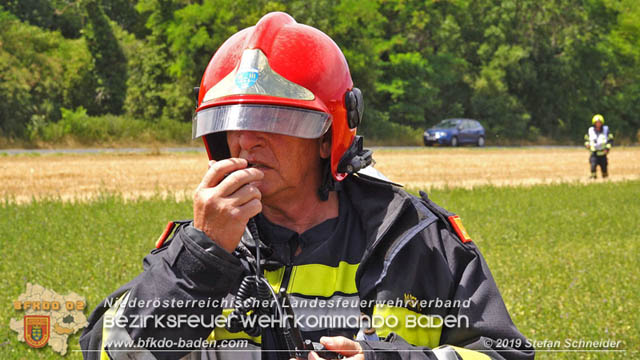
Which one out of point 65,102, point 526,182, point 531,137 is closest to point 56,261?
point 526,182

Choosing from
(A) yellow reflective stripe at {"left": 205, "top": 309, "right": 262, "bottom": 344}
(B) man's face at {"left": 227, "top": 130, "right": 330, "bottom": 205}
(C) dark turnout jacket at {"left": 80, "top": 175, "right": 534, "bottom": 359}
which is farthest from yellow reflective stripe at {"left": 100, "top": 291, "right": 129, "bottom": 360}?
(B) man's face at {"left": 227, "top": 130, "right": 330, "bottom": 205}

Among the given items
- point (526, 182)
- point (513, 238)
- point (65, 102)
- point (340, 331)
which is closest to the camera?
point (340, 331)

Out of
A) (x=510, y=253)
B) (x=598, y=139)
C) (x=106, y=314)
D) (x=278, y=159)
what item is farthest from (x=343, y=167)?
(x=598, y=139)

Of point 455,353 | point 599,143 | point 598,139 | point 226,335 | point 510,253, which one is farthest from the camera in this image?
point 598,139

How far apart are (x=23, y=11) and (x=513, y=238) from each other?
35.2m

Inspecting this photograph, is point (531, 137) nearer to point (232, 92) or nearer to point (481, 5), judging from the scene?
point (481, 5)

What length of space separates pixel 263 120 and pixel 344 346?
698 millimetres

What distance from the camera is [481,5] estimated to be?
162 feet

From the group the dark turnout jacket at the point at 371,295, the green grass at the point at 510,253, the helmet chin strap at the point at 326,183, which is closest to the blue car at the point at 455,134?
the green grass at the point at 510,253

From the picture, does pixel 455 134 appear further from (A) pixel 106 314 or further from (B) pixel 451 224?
(A) pixel 106 314

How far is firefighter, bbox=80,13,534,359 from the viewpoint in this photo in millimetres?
1893

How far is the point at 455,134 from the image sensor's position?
36719mm

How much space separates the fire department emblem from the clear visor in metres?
3.76

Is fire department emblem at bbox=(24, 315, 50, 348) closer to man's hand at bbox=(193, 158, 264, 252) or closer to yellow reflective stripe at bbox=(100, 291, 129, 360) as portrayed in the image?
yellow reflective stripe at bbox=(100, 291, 129, 360)
